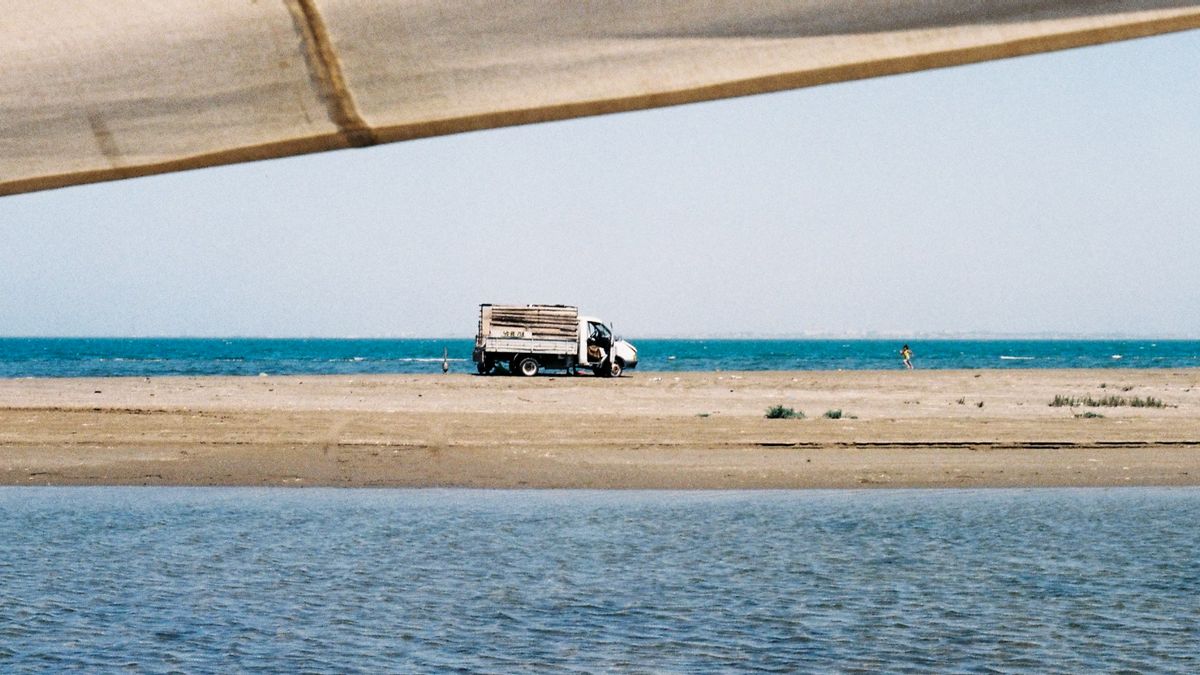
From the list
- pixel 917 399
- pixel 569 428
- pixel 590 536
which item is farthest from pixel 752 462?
pixel 917 399

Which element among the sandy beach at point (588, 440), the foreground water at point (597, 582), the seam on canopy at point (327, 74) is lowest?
the foreground water at point (597, 582)

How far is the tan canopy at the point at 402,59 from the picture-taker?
68.8 inches

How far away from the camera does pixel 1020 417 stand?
29781 millimetres

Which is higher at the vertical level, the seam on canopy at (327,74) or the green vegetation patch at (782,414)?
the seam on canopy at (327,74)

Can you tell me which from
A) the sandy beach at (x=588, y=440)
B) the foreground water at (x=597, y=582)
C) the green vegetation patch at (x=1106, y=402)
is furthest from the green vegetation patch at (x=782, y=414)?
the foreground water at (x=597, y=582)

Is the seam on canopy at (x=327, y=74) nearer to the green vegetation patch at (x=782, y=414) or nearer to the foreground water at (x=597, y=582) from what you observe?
the foreground water at (x=597, y=582)

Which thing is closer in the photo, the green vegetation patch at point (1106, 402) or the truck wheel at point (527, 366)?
the green vegetation patch at point (1106, 402)

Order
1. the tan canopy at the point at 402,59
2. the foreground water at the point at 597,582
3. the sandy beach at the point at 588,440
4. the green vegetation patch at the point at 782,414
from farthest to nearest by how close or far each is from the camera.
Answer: the green vegetation patch at the point at 782,414
the sandy beach at the point at 588,440
the foreground water at the point at 597,582
the tan canopy at the point at 402,59

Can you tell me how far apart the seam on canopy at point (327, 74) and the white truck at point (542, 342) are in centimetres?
4634

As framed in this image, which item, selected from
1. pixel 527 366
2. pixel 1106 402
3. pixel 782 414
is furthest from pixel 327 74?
pixel 527 366

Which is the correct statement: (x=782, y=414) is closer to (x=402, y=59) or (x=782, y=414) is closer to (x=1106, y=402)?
(x=1106, y=402)

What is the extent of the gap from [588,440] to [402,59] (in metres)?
23.2

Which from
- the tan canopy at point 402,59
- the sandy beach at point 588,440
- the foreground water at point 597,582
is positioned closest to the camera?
the tan canopy at point 402,59

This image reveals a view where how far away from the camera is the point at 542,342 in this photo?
48656mm
